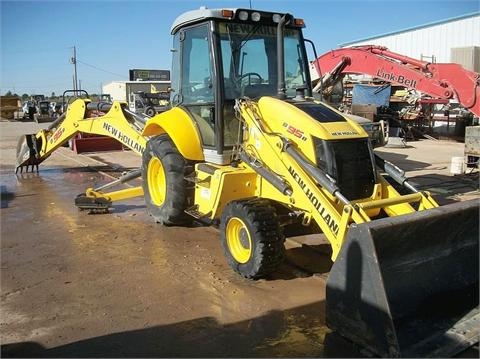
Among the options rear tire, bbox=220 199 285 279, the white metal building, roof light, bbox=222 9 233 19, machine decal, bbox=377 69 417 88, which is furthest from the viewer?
the white metal building

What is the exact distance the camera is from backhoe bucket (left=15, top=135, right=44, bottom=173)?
34.4ft

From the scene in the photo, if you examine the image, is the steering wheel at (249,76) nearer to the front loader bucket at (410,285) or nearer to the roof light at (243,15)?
the roof light at (243,15)

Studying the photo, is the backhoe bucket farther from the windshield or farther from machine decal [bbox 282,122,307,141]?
machine decal [bbox 282,122,307,141]

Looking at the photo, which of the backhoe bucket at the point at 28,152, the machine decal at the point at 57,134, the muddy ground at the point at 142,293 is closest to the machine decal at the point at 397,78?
the muddy ground at the point at 142,293

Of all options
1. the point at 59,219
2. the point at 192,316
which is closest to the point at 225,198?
the point at 192,316

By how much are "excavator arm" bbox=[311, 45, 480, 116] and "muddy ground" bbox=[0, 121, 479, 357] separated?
5.39 meters

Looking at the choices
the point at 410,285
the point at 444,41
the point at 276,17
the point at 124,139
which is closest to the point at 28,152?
the point at 124,139

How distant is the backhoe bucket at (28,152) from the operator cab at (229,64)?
5701 millimetres

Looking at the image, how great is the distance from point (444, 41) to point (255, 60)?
22.2 meters

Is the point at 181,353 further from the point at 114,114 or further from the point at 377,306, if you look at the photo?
the point at 114,114

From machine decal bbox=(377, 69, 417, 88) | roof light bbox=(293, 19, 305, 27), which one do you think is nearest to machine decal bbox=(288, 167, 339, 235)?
roof light bbox=(293, 19, 305, 27)

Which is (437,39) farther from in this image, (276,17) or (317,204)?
(317,204)

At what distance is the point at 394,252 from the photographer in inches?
143

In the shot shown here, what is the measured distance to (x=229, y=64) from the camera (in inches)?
216
